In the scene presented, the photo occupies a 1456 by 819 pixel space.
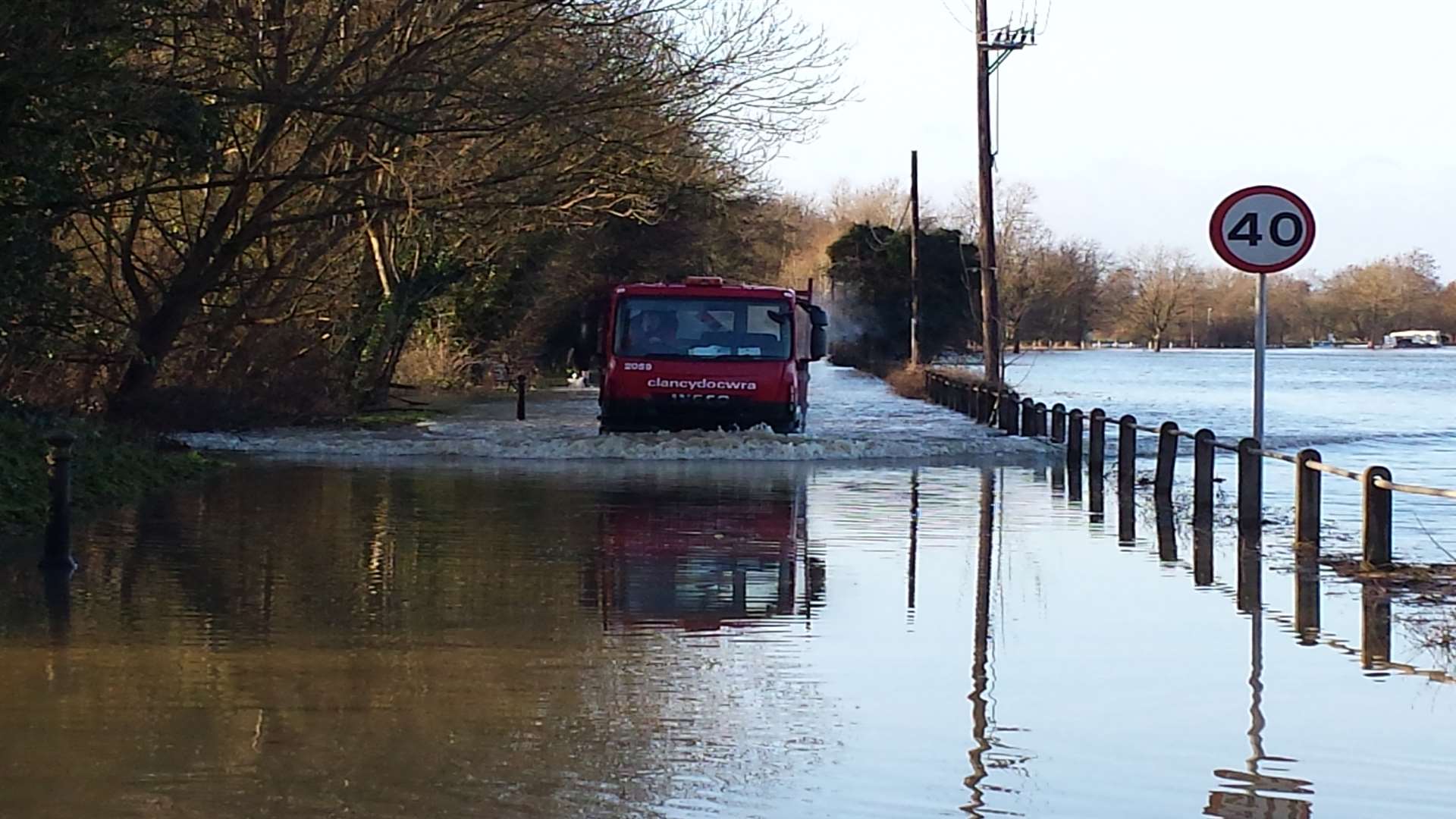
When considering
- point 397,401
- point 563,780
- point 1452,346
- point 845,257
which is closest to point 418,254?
point 397,401

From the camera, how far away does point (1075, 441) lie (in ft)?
80.8

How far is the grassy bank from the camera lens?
14.7 meters

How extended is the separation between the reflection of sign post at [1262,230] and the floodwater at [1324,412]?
7.33 feet

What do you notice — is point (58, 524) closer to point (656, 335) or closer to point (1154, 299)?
point (656, 335)

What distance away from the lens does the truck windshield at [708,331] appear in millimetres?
28078

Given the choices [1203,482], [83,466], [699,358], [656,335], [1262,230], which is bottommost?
[1203,482]

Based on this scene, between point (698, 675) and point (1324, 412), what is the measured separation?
135 ft

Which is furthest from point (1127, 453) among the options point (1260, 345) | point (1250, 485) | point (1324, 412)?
point (1324, 412)

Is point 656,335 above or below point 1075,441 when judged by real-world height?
above

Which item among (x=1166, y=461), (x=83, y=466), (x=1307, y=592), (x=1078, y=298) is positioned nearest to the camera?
(x=1307, y=592)

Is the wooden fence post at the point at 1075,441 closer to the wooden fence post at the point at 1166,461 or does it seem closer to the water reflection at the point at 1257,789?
the wooden fence post at the point at 1166,461

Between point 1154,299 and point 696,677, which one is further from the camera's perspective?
point 1154,299

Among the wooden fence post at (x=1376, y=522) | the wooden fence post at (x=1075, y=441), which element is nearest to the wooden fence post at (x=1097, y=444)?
the wooden fence post at (x=1075, y=441)

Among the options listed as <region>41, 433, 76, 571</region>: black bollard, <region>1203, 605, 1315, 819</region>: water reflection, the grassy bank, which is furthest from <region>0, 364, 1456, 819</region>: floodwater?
the grassy bank
